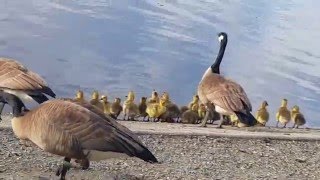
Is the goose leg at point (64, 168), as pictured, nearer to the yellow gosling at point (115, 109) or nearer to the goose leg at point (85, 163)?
the goose leg at point (85, 163)

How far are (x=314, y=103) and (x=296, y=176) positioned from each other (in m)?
8.13

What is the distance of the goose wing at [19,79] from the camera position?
7508mm

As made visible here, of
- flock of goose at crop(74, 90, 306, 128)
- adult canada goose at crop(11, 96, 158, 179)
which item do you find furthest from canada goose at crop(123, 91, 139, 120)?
adult canada goose at crop(11, 96, 158, 179)

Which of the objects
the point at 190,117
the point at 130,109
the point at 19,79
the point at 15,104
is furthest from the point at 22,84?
the point at 190,117

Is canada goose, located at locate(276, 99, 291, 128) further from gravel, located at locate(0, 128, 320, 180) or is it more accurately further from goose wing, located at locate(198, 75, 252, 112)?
gravel, located at locate(0, 128, 320, 180)

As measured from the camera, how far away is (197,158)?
7.74 meters

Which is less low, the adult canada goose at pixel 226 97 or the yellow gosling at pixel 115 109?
the adult canada goose at pixel 226 97

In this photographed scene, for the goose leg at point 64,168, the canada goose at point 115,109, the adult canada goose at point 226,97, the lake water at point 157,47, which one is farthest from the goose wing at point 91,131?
the lake water at point 157,47

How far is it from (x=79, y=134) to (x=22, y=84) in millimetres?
2213

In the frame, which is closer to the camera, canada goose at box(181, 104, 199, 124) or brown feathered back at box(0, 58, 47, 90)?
brown feathered back at box(0, 58, 47, 90)

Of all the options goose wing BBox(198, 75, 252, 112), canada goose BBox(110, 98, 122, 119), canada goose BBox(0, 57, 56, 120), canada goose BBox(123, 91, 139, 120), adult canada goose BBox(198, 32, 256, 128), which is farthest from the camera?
canada goose BBox(123, 91, 139, 120)

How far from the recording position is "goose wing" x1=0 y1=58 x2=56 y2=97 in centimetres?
751

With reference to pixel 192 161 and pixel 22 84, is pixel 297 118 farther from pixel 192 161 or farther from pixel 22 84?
pixel 22 84

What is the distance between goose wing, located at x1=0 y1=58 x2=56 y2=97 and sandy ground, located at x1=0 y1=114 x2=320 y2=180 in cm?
64
